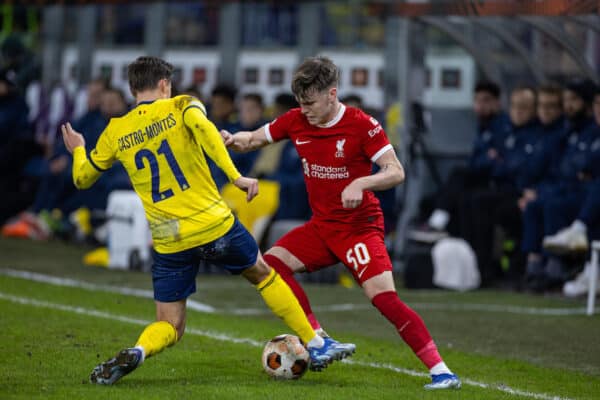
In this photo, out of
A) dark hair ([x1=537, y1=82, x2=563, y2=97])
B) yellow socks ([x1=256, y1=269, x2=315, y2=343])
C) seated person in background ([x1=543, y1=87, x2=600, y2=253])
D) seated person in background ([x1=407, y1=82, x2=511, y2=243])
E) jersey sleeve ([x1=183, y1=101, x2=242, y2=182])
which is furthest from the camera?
seated person in background ([x1=407, y1=82, x2=511, y2=243])

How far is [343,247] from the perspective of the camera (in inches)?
289

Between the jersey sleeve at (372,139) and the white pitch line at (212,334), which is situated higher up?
the jersey sleeve at (372,139)

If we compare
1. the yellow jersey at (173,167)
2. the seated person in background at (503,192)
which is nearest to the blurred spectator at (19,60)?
the seated person in background at (503,192)

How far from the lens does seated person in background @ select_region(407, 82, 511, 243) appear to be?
13.5 m

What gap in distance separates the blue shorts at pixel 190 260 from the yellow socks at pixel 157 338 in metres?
0.18

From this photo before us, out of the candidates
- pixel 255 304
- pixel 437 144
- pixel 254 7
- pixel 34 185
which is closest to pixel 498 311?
pixel 255 304

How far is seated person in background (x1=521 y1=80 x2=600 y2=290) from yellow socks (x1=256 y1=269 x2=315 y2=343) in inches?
226

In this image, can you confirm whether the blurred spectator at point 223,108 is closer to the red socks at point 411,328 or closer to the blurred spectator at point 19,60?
the blurred spectator at point 19,60

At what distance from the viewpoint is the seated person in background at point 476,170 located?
13469 millimetres

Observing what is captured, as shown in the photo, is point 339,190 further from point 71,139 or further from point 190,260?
point 71,139

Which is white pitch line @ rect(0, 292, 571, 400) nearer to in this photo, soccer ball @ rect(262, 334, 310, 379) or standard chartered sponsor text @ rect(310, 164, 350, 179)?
soccer ball @ rect(262, 334, 310, 379)

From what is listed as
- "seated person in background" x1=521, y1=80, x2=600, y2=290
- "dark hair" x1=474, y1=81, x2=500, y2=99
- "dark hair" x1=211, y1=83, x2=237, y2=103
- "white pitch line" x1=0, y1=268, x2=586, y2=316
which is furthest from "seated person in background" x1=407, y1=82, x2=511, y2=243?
"dark hair" x1=211, y1=83, x2=237, y2=103

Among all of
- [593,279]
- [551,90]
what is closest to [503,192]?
[551,90]

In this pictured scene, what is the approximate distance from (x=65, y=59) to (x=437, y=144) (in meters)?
7.85
